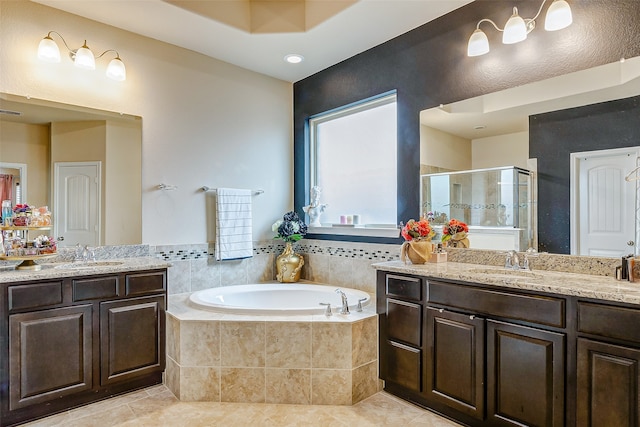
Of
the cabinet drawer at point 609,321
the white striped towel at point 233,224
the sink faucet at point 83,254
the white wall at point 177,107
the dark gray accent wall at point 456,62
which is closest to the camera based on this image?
the cabinet drawer at point 609,321

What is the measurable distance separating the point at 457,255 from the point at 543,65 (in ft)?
4.33

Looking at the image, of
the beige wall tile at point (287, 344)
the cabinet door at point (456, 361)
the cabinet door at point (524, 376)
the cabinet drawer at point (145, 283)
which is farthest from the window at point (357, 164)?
the cabinet drawer at point (145, 283)

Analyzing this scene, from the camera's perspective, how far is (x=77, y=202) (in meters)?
2.64

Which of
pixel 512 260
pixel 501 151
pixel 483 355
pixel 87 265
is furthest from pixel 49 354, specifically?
pixel 501 151

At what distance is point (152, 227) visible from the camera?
300 cm

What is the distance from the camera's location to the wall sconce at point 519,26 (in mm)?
1985

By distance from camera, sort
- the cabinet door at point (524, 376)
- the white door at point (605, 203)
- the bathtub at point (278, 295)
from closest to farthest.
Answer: the cabinet door at point (524, 376) → the white door at point (605, 203) → the bathtub at point (278, 295)

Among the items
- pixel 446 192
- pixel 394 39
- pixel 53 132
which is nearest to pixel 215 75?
pixel 53 132

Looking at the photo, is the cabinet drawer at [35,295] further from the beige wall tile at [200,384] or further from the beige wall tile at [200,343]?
the beige wall tile at [200,384]

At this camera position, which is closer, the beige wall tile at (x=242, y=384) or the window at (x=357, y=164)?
the beige wall tile at (x=242, y=384)

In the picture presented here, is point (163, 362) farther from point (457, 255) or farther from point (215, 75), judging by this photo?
point (215, 75)

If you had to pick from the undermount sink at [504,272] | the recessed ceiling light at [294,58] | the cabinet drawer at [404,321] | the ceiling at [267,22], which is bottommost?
the cabinet drawer at [404,321]

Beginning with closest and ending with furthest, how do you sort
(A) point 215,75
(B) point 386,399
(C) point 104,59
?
(B) point 386,399, (C) point 104,59, (A) point 215,75

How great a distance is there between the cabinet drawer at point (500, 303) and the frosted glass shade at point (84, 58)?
9.17ft
